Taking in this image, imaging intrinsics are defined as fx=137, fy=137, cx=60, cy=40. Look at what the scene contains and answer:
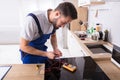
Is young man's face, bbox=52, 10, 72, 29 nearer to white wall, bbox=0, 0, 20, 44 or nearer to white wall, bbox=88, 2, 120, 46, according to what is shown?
white wall, bbox=88, 2, 120, 46

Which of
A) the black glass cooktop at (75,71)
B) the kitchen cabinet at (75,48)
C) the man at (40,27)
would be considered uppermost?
the man at (40,27)

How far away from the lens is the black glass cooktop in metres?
1.05

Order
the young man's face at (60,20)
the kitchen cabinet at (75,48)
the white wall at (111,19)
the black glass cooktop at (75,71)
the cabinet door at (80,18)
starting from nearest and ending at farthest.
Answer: the black glass cooktop at (75,71) → the young man's face at (60,20) → the white wall at (111,19) → the kitchen cabinet at (75,48) → the cabinet door at (80,18)

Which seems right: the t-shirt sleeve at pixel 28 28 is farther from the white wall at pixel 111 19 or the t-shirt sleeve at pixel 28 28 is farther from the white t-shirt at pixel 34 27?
the white wall at pixel 111 19

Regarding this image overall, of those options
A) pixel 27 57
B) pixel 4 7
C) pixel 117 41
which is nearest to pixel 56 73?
pixel 27 57

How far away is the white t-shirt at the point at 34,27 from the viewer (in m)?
1.24

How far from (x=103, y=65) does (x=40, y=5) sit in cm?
363

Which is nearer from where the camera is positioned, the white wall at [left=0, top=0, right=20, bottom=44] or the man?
the man

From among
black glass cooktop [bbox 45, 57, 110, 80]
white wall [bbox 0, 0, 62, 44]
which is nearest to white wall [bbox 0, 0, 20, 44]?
white wall [bbox 0, 0, 62, 44]

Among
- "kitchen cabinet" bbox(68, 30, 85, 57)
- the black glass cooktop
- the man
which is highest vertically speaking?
the man

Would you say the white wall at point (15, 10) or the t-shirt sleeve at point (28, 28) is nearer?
the t-shirt sleeve at point (28, 28)

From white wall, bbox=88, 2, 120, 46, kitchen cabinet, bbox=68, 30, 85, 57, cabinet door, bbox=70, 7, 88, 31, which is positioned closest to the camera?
white wall, bbox=88, 2, 120, 46

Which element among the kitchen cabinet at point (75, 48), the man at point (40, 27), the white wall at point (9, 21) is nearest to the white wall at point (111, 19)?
the kitchen cabinet at point (75, 48)

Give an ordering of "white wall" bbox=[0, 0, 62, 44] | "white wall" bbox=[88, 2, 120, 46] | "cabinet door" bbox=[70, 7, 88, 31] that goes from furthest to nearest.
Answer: "white wall" bbox=[0, 0, 62, 44], "cabinet door" bbox=[70, 7, 88, 31], "white wall" bbox=[88, 2, 120, 46]
